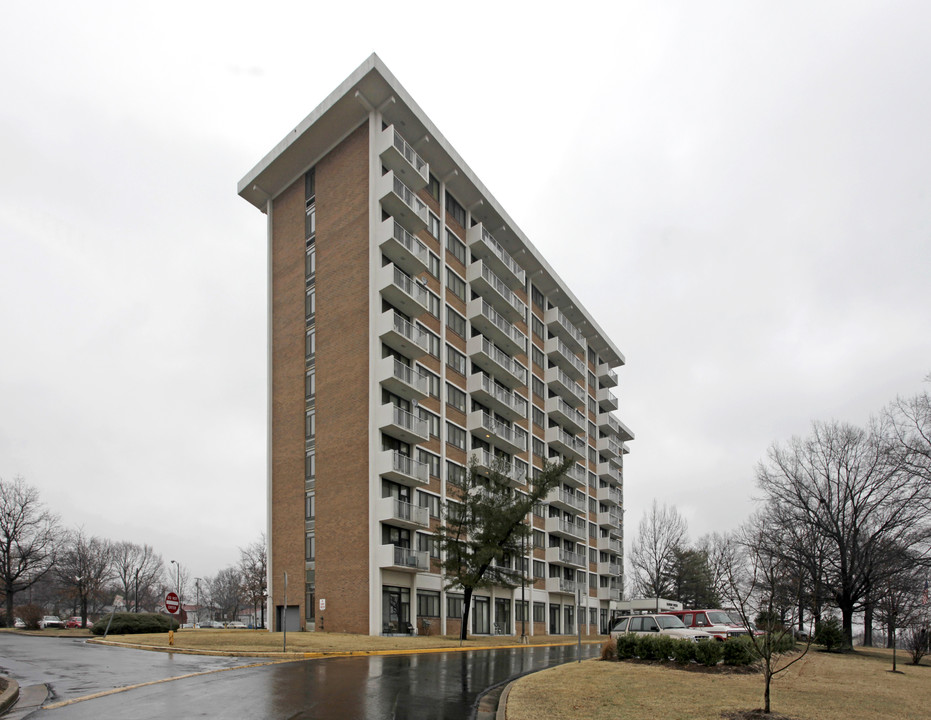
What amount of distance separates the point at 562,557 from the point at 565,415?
43.4 ft

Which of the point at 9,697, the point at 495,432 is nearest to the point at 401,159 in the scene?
the point at 495,432

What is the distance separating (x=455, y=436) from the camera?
54.5 m

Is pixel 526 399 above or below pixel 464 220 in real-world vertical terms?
below

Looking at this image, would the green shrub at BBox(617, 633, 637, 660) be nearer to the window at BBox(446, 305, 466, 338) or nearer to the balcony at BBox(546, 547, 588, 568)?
the window at BBox(446, 305, 466, 338)

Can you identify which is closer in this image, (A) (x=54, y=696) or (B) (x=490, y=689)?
(A) (x=54, y=696)

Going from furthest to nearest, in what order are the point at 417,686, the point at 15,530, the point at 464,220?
the point at 15,530
the point at 464,220
the point at 417,686

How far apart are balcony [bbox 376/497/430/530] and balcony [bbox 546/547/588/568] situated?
23.5 m

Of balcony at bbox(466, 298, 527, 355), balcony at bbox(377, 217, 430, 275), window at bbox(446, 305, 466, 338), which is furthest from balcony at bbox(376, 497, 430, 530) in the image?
balcony at bbox(466, 298, 527, 355)

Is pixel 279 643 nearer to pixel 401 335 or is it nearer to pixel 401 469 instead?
pixel 401 469

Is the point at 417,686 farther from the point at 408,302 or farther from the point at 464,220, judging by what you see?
the point at 464,220

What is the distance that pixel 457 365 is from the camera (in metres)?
56.0

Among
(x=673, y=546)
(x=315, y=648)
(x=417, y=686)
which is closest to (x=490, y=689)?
(x=417, y=686)

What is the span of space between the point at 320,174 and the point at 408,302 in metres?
11.1

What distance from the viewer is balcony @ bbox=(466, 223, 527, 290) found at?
5909cm
